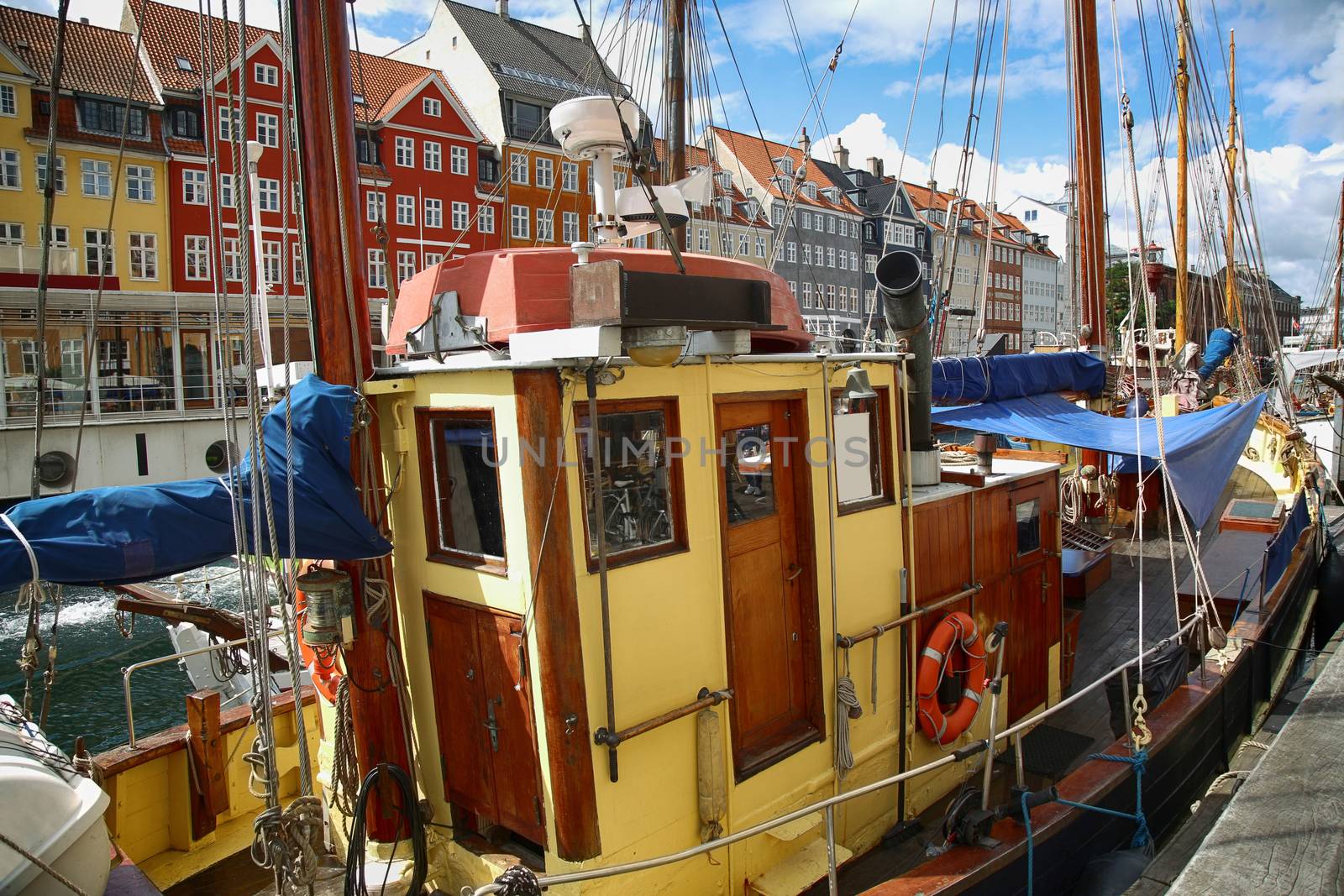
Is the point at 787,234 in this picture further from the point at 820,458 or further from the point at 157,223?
the point at 820,458

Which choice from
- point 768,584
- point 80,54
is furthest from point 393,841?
point 80,54

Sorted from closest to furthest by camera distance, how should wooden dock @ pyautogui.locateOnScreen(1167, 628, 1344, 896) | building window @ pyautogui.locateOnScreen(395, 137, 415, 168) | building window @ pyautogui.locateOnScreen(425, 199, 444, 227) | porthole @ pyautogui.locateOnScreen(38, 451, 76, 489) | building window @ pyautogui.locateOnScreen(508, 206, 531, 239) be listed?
wooden dock @ pyautogui.locateOnScreen(1167, 628, 1344, 896) → porthole @ pyautogui.locateOnScreen(38, 451, 76, 489) → building window @ pyautogui.locateOnScreen(395, 137, 415, 168) → building window @ pyautogui.locateOnScreen(425, 199, 444, 227) → building window @ pyautogui.locateOnScreen(508, 206, 531, 239)

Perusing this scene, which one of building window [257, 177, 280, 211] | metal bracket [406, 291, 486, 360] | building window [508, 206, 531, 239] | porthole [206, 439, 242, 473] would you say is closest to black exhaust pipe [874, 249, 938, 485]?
metal bracket [406, 291, 486, 360]

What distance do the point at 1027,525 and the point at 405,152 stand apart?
33.3 metres

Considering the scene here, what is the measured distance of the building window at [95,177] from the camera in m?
28.4

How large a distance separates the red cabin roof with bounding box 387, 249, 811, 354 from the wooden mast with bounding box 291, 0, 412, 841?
51cm

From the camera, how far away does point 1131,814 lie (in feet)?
18.2

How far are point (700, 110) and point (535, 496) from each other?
782 cm

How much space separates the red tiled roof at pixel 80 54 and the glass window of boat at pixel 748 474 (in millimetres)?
32074

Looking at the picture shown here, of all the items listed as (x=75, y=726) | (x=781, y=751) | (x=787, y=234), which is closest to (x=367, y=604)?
(x=781, y=751)

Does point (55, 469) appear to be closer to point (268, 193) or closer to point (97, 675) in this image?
point (97, 675)

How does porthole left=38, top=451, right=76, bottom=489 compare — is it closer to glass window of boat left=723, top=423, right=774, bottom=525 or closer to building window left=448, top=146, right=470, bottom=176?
building window left=448, top=146, right=470, bottom=176

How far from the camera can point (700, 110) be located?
34.1 feet

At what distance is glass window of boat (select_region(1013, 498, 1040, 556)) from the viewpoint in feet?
23.6
